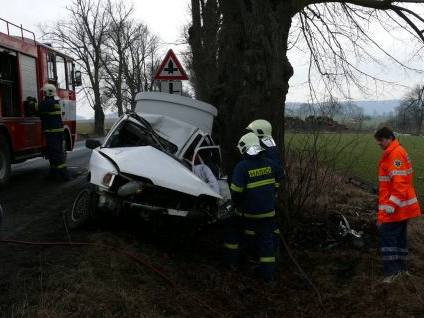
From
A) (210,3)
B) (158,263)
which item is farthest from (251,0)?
(210,3)

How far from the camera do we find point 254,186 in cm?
651

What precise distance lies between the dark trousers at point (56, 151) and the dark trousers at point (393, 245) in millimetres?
7032

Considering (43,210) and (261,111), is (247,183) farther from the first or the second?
(43,210)

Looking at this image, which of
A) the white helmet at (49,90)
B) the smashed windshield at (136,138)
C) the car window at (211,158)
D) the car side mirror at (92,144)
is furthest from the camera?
the white helmet at (49,90)

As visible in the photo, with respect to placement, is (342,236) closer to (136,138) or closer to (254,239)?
(254,239)

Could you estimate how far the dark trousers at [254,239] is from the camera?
6.74 meters

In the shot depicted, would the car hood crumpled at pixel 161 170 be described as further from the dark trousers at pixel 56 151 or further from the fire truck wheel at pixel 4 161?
the dark trousers at pixel 56 151

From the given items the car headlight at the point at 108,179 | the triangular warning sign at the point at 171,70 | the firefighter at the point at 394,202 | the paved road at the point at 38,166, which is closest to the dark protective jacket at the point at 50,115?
the paved road at the point at 38,166

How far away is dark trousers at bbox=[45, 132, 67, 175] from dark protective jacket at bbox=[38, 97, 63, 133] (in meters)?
0.13

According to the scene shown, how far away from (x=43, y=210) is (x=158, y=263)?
116 inches

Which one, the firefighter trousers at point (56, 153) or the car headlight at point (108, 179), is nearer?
the car headlight at point (108, 179)

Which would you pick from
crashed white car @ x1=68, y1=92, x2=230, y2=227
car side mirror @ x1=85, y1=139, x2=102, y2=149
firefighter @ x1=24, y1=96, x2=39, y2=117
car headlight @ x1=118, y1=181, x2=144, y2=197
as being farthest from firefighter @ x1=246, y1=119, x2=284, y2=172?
firefighter @ x1=24, y1=96, x2=39, y2=117

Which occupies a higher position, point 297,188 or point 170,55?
point 170,55

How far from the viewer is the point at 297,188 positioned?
9023 millimetres
